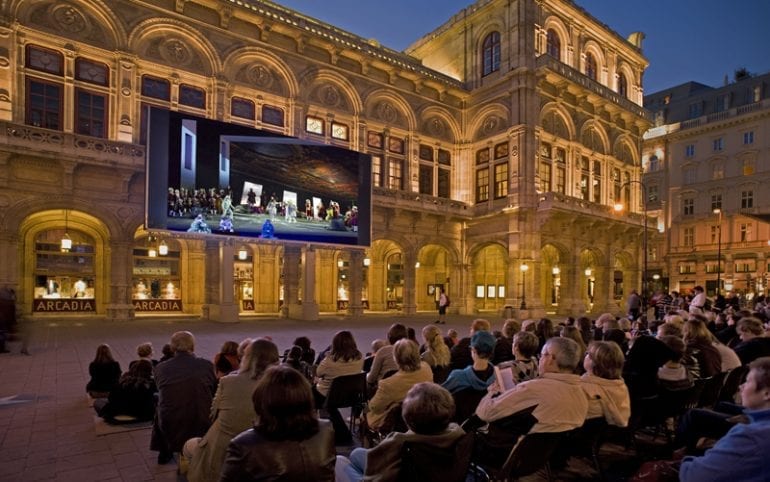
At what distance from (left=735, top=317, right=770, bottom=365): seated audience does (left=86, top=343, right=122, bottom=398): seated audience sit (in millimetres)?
8916

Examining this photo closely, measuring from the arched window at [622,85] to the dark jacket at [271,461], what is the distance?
3631 centimetres

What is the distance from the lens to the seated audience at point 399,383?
436cm

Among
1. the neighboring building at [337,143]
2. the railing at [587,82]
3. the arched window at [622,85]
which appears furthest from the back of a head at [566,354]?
the arched window at [622,85]

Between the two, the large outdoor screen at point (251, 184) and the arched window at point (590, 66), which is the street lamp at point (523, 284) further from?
the arched window at point (590, 66)

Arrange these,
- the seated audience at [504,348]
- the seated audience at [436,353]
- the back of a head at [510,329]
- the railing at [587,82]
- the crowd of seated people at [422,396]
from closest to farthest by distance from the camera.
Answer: the crowd of seated people at [422,396] < the seated audience at [436,353] < the seated audience at [504,348] < the back of a head at [510,329] < the railing at [587,82]

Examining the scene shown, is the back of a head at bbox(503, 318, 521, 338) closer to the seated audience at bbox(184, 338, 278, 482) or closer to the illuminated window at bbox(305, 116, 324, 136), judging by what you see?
the seated audience at bbox(184, 338, 278, 482)

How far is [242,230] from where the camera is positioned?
1747 cm

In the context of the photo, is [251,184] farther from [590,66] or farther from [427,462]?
[590,66]

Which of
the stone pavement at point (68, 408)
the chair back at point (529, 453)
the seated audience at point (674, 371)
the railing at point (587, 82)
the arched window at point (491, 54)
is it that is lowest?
the stone pavement at point (68, 408)

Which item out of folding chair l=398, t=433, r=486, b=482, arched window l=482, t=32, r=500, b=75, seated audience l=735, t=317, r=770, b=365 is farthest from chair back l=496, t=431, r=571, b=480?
arched window l=482, t=32, r=500, b=75

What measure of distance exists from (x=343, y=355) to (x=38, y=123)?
17.1m

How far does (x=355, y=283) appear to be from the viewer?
2323 cm

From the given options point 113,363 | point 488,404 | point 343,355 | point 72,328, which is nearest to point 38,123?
point 72,328

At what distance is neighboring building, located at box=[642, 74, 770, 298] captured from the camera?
39719 millimetres
